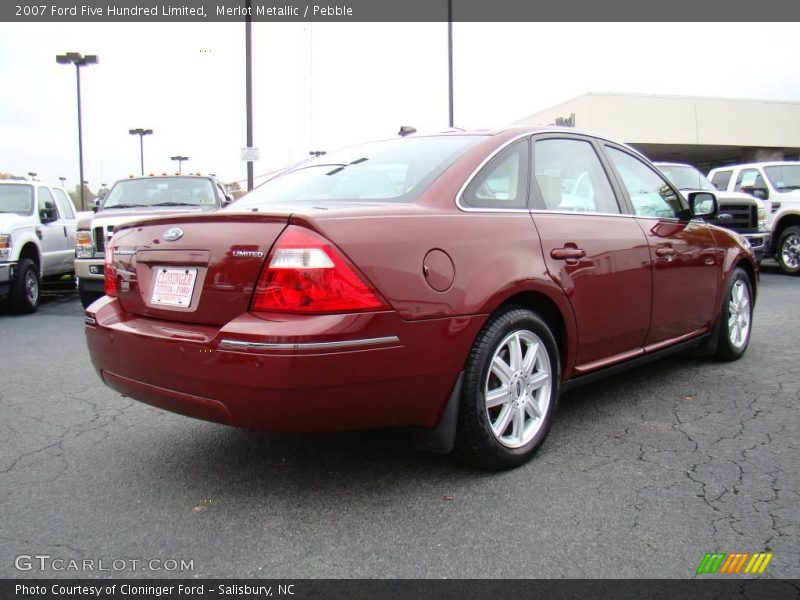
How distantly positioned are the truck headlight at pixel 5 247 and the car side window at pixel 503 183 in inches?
310

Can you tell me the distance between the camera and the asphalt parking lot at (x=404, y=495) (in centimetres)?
240

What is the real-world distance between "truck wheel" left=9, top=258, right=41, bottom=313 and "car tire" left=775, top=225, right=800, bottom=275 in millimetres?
12339

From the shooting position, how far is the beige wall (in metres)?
28.8

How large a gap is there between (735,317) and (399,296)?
356 cm

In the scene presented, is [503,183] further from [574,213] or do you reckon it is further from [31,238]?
[31,238]

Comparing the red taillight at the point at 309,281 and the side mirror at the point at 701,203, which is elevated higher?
the side mirror at the point at 701,203

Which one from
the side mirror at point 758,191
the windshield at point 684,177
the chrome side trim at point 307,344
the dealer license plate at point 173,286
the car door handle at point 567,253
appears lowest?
the chrome side trim at point 307,344

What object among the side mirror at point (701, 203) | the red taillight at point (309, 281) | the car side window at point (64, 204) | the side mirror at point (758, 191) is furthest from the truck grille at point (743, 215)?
the car side window at point (64, 204)

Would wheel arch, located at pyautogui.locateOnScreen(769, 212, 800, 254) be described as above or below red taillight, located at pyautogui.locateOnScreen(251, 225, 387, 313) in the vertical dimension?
above

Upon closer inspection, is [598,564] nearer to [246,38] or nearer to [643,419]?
[643,419]

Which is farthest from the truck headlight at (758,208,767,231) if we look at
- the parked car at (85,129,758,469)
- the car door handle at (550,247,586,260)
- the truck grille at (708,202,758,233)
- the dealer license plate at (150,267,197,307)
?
the dealer license plate at (150,267,197,307)

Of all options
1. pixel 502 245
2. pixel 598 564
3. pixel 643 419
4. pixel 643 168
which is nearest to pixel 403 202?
pixel 502 245

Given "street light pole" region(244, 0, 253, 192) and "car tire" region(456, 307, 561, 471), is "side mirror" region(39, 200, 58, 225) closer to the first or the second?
"street light pole" region(244, 0, 253, 192)
